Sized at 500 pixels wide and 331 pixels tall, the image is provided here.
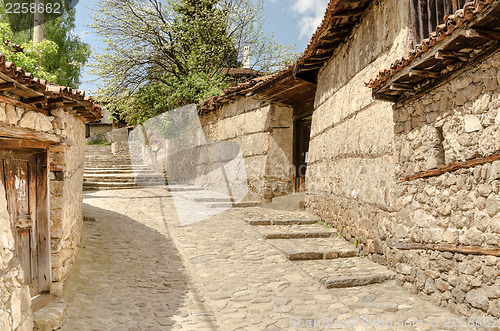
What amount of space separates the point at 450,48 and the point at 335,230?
406 centimetres

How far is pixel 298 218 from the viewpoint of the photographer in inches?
294

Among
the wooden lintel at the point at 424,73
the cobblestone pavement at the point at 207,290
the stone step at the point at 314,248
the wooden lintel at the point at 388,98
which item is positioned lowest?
the cobblestone pavement at the point at 207,290

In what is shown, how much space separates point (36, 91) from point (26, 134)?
18.1 inches

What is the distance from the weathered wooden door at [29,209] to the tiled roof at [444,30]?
3.74 m

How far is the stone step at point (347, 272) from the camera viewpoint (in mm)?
4477

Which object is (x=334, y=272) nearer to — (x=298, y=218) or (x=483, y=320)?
(x=483, y=320)

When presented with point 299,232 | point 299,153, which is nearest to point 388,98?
point 299,232

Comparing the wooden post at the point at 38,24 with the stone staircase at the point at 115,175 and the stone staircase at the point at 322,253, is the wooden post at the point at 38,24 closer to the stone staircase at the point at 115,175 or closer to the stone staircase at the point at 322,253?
the stone staircase at the point at 115,175

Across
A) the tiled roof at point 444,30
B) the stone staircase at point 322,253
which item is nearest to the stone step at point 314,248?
the stone staircase at point 322,253

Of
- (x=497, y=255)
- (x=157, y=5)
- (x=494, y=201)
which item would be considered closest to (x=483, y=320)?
(x=497, y=255)

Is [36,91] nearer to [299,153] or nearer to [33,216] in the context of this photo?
[33,216]

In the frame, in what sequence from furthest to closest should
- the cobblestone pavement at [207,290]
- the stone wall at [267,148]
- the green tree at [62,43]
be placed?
the green tree at [62,43] → the stone wall at [267,148] → the cobblestone pavement at [207,290]

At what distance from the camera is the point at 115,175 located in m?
12.5

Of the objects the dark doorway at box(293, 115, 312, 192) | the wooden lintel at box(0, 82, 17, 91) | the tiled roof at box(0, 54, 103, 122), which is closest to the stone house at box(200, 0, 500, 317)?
the dark doorway at box(293, 115, 312, 192)
